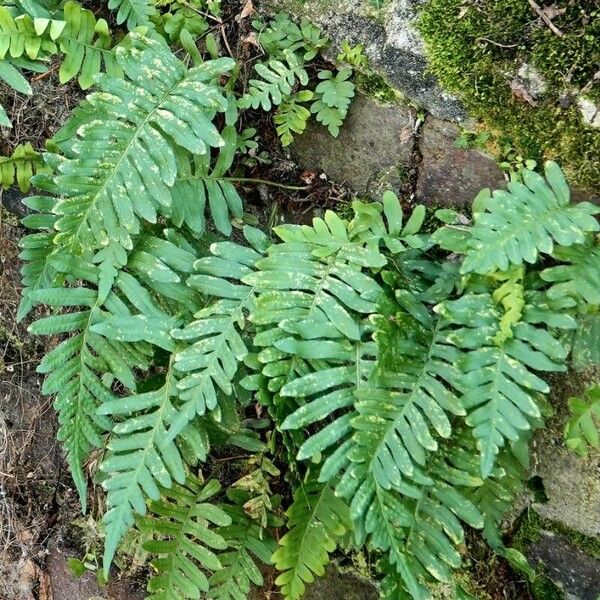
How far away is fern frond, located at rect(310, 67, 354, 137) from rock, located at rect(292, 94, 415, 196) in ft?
0.24

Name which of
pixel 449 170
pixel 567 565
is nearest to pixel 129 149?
pixel 449 170

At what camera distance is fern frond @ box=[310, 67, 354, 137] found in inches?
107

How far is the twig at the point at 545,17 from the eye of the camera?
2262 millimetres

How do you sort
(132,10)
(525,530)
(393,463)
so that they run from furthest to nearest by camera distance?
1. (132,10)
2. (525,530)
3. (393,463)

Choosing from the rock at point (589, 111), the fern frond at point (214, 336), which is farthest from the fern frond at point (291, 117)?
the rock at point (589, 111)

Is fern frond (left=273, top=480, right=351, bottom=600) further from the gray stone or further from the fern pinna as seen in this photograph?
the gray stone

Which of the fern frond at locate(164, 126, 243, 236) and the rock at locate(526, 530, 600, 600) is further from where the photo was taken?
the fern frond at locate(164, 126, 243, 236)

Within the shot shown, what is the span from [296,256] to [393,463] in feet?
2.65

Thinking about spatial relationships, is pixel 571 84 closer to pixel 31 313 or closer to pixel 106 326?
pixel 106 326

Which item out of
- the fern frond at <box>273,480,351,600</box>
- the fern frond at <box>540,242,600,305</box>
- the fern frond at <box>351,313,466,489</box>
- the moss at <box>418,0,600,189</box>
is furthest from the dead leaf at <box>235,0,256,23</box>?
the fern frond at <box>273,480,351,600</box>

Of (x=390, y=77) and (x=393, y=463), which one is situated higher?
(x=390, y=77)

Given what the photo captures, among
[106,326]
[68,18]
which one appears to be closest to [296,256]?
[106,326]

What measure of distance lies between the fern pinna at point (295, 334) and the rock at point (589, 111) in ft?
0.78

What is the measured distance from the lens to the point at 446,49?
2.47 metres
